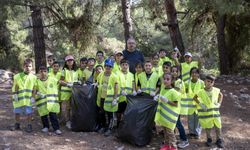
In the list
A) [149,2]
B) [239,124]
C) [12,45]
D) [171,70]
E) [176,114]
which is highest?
[149,2]

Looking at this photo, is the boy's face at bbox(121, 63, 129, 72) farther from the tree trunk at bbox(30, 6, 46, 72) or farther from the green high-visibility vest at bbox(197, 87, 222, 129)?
the tree trunk at bbox(30, 6, 46, 72)

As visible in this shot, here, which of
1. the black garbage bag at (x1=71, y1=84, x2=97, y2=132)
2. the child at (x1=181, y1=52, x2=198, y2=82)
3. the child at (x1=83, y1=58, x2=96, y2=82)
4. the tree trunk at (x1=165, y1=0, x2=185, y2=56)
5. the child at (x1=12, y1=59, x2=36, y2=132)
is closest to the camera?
the child at (x1=12, y1=59, x2=36, y2=132)

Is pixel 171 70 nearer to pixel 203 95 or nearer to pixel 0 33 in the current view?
pixel 203 95

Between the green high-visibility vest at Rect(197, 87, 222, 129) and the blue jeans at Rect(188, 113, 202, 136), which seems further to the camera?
the blue jeans at Rect(188, 113, 202, 136)

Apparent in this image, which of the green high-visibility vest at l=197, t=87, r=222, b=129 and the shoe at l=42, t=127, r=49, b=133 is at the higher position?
the green high-visibility vest at l=197, t=87, r=222, b=129

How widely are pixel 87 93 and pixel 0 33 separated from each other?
34.9ft

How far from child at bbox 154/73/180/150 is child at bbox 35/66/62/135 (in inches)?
73.6

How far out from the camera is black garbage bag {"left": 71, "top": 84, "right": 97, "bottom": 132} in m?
6.62

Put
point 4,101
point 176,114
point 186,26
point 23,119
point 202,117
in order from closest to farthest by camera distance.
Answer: point 176,114 → point 202,117 → point 23,119 → point 4,101 → point 186,26

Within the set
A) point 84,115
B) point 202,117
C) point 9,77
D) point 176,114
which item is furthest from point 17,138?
point 9,77

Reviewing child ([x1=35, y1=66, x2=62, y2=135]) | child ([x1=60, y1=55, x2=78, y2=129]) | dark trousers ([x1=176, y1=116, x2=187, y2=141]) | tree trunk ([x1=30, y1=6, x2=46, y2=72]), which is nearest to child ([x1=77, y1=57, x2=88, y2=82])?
child ([x1=60, y1=55, x2=78, y2=129])

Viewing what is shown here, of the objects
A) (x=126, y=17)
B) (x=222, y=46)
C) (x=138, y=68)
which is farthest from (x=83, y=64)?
(x=222, y=46)

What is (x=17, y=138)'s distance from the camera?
19.6ft

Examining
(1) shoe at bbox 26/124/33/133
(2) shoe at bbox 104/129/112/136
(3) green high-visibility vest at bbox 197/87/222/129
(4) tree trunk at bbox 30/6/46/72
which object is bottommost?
(2) shoe at bbox 104/129/112/136
